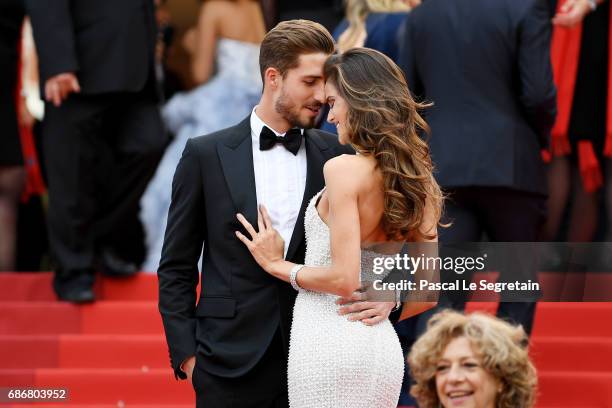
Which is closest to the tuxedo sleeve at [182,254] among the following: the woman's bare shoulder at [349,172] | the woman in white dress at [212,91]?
the woman's bare shoulder at [349,172]

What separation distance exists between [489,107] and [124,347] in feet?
6.88

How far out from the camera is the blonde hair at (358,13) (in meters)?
6.52

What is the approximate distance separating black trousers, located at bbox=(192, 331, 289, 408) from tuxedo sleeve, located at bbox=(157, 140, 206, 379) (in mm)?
146

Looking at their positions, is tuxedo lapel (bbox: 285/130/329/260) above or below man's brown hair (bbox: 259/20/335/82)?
below

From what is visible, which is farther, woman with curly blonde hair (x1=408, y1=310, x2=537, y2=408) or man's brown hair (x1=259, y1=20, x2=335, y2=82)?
man's brown hair (x1=259, y1=20, x2=335, y2=82)

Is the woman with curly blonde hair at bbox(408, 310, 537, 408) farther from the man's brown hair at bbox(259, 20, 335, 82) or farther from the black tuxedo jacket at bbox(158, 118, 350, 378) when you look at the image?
the man's brown hair at bbox(259, 20, 335, 82)

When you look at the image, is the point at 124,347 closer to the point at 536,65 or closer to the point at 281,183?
the point at 536,65

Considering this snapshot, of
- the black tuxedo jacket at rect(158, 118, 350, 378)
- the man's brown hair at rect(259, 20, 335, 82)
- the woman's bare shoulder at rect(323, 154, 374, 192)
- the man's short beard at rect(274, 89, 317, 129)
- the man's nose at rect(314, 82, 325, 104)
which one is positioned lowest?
the black tuxedo jacket at rect(158, 118, 350, 378)

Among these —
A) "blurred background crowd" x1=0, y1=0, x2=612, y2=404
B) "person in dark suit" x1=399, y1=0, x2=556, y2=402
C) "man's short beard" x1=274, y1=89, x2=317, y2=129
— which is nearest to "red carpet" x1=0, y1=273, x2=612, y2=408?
"blurred background crowd" x1=0, y1=0, x2=612, y2=404

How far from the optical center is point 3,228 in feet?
24.8

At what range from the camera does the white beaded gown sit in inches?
165

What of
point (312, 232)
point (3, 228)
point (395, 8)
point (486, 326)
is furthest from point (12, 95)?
point (486, 326)

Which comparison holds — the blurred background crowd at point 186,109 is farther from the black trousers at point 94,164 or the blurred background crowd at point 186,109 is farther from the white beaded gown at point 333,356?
the white beaded gown at point 333,356

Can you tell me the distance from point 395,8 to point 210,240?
2.45 meters
